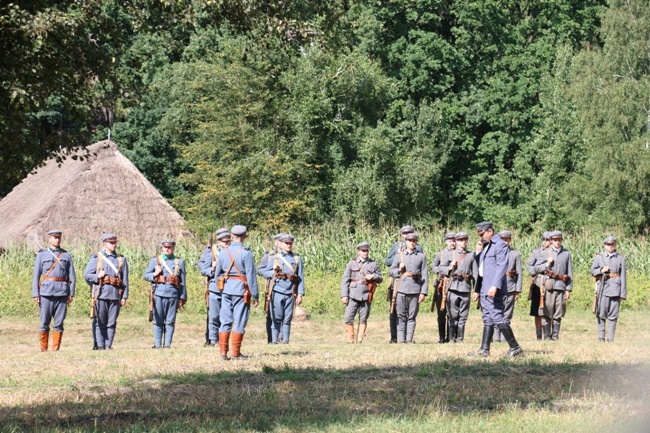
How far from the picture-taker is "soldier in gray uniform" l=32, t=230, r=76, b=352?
1947 centimetres

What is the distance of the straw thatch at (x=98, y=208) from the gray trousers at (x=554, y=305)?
20.2 meters

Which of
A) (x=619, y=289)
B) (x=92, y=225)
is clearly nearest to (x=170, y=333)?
(x=619, y=289)

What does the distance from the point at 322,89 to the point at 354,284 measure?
25.2m

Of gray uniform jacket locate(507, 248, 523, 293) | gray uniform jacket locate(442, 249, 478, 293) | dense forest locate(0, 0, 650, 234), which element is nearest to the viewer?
gray uniform jacket locate(507, 248, 523, 293)

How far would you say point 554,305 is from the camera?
2153 cm

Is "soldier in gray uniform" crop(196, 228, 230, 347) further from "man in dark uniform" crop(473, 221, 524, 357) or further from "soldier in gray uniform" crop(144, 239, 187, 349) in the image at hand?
"man in dark uniform" crop(473, 221, 524, 357)

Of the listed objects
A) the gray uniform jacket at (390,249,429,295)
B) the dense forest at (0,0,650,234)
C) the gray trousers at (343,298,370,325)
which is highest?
the dense forest at (0,0,650,234)

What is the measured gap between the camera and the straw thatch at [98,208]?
3866 centimetres

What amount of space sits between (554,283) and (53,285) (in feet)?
31.1

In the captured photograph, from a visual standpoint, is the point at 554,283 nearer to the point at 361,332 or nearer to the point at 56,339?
the point at 361,332

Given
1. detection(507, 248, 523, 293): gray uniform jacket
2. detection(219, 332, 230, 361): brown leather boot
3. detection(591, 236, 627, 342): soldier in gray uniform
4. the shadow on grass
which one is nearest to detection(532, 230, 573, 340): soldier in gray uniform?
detection(591, 236, 627, 342): soldier in gray uniform

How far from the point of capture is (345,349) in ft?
57.4

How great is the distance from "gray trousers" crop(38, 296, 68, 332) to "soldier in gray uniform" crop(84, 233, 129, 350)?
21.6 inches

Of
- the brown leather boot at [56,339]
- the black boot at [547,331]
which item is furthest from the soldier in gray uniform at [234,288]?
the black boot at [547,331]
